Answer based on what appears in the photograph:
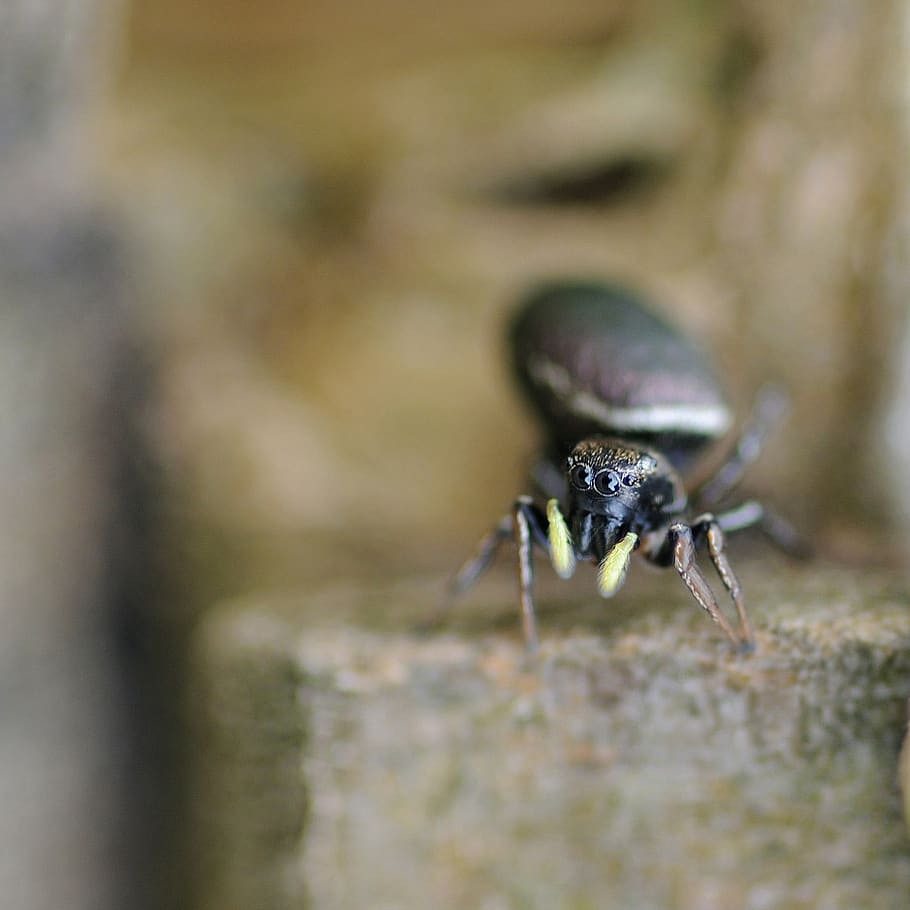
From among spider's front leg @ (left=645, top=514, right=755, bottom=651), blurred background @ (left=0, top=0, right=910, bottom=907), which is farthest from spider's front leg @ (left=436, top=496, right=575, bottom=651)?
blurred background @ (left=0, top=0, right=910, bottom=907)

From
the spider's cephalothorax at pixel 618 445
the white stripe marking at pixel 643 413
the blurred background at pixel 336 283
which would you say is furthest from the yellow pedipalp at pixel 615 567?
the blurred background at pixel 336 283

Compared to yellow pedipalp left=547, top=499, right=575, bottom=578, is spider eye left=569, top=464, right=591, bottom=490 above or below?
above

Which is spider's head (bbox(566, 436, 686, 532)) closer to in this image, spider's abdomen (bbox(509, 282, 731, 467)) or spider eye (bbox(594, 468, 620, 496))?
spider eye (bbox(594, 468, 620, 496))

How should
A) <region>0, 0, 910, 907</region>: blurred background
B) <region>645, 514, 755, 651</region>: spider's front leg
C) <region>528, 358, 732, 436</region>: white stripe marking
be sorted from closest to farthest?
<region>645, 514, 755, 651</region>: spider's front leg, <region>528, 358, 732, 436</region>: white stripe marking, <region>0, 0, 910, 907</region>: blurred background

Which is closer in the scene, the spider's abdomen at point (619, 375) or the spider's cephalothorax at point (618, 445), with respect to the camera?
the spider's cephalothorax at point (618, 445)

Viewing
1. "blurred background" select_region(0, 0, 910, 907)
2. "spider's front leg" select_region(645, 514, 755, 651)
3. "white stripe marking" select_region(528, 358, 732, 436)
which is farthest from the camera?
"blurred background" select_region(0, 0, 910, 907)

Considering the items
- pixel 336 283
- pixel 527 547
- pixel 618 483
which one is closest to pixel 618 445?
pixel 618 483

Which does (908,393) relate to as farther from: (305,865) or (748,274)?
(305,865)

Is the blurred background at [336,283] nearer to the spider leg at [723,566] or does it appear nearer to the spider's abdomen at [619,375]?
the spider's abdomen at [619,375]
